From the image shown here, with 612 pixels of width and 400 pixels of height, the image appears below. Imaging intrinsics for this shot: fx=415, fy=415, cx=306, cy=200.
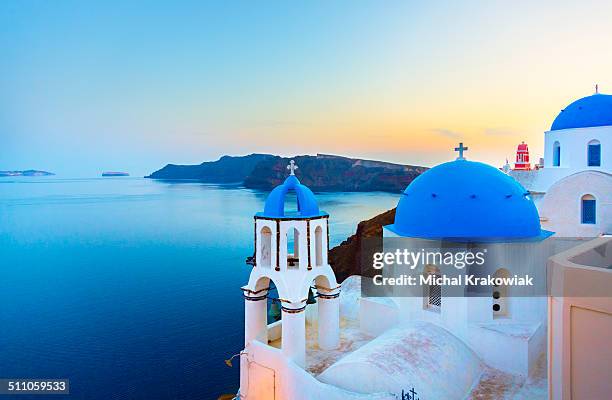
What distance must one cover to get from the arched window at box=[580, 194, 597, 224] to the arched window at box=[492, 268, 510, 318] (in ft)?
18.4

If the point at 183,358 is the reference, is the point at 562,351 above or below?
above

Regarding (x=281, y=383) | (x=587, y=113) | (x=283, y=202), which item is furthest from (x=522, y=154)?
A: (x=281, y=383)

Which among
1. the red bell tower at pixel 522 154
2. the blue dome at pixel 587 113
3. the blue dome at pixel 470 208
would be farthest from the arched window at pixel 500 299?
the red bell tower at pixel 522 154

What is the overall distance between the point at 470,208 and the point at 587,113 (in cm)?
883

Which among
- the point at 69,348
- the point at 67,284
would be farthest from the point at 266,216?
the point at 67,284

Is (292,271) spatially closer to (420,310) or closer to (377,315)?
(377,315)

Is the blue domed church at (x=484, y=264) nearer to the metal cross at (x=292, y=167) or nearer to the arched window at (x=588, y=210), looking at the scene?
the metal cross at (x=292, y=167)

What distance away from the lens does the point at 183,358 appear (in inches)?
782

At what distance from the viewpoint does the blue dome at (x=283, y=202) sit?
8.93 meters

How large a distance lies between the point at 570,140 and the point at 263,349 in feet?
43.5

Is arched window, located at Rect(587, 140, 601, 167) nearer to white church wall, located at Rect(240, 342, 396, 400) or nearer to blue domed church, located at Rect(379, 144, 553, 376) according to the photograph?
blue domed church, located at Rect(379, 144, 553, 376)

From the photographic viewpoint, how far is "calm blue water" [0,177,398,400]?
61.4 feet

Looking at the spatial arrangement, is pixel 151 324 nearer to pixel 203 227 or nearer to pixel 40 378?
pixel 40 378

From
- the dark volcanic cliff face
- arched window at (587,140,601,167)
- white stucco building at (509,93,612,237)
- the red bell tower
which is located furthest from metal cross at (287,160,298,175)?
the dark volcanic cliff face
